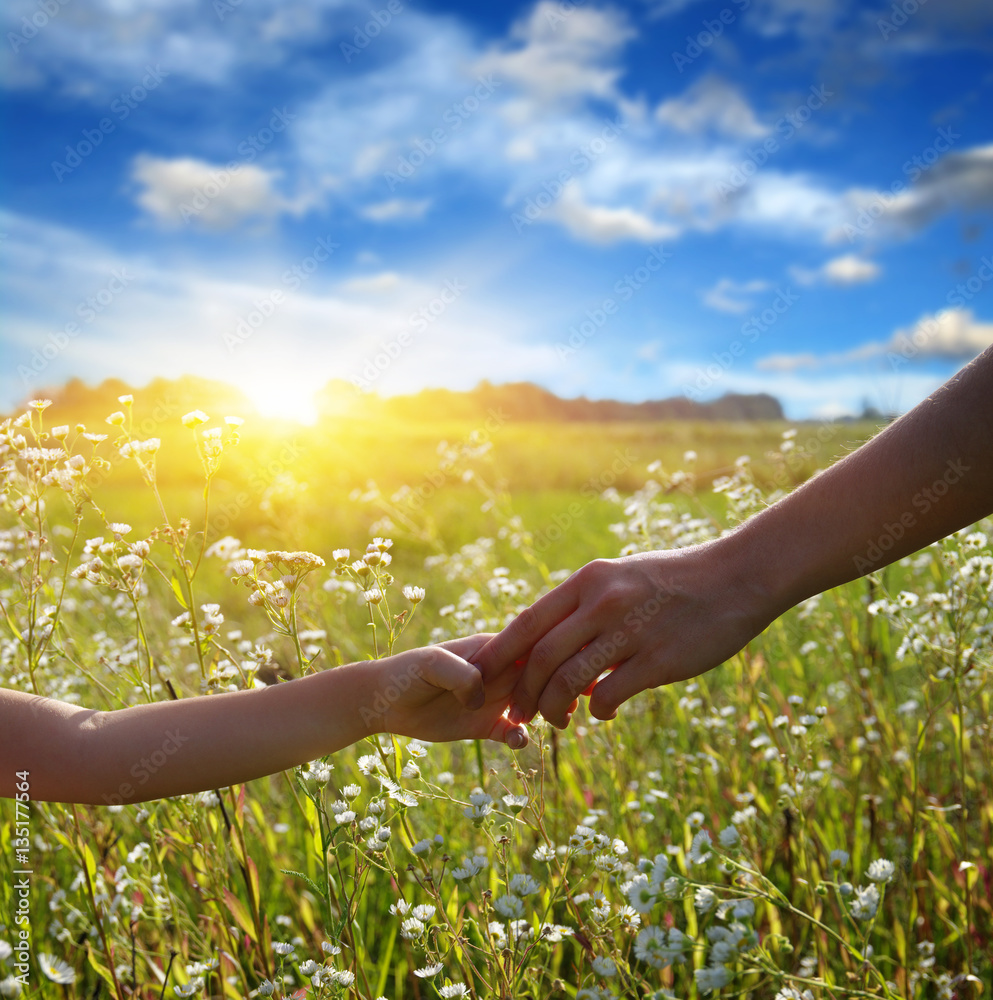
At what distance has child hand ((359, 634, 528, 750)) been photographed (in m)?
1.32

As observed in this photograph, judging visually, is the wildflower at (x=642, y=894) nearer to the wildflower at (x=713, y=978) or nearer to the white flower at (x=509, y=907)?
the wildflower at (x=713, y=978)

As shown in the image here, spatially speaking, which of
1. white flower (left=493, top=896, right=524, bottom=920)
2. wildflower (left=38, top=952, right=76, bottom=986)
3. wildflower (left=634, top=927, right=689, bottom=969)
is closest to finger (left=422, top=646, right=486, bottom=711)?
white flower (left=493, top=896, right=524, bottom=920)

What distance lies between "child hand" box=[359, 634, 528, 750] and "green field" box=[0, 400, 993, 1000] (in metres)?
0.09

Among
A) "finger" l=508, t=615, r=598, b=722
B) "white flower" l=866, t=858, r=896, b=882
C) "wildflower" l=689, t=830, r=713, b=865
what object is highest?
"finger" l=508, t=615, r=598, b=722

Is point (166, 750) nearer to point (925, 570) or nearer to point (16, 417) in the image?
point (16, 417)

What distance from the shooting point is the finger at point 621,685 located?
4.94 feet

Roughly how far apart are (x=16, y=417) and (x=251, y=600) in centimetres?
88

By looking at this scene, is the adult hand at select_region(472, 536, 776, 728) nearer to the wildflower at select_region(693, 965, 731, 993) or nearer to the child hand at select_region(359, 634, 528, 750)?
the child hand at select_region(359, 634, 528, 750)

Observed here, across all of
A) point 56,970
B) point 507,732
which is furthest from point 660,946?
point 56,970

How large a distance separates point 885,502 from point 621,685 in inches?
24.4

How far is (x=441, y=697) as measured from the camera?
4.87 feet

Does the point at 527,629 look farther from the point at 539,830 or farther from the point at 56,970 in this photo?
the point at 56,970

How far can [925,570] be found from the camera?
448cm

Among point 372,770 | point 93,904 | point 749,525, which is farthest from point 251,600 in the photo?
point 749,525
